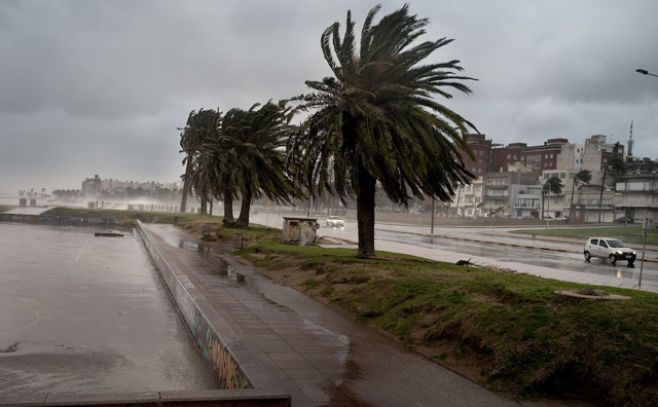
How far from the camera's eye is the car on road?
37.5m

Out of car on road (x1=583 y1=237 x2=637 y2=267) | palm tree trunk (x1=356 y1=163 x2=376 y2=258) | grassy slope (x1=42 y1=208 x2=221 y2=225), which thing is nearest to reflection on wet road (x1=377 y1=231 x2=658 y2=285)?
car on road (x1=583 y1=237 x2=637 y2=267)

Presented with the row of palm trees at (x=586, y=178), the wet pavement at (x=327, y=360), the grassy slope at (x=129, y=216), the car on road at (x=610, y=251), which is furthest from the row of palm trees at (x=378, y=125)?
the row of palm trees at (x=586, y=178)

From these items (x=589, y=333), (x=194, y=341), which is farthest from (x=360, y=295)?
(x=589, y=333)

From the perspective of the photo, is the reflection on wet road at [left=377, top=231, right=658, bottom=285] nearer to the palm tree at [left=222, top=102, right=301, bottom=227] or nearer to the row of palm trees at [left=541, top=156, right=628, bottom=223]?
the palm tree at [left=222, top=102, right=301, bottom=227]

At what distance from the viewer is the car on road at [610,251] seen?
37500 mm

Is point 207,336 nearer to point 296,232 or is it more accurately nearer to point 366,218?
point 366,218

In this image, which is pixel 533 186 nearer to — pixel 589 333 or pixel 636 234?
pixel 636 234

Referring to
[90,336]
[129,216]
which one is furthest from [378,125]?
[129,216]

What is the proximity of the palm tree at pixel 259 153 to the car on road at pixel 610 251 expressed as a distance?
767 inches

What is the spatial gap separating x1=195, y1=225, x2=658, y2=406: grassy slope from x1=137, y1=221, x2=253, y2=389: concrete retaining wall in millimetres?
3143

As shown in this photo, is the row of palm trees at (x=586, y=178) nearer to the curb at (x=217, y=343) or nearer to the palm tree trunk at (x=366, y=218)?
the palm tree trunk at (x=366, y=218)

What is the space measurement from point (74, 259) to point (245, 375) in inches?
915

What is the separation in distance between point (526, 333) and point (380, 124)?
11930 millimetres

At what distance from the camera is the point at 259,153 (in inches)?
Result: 1522
